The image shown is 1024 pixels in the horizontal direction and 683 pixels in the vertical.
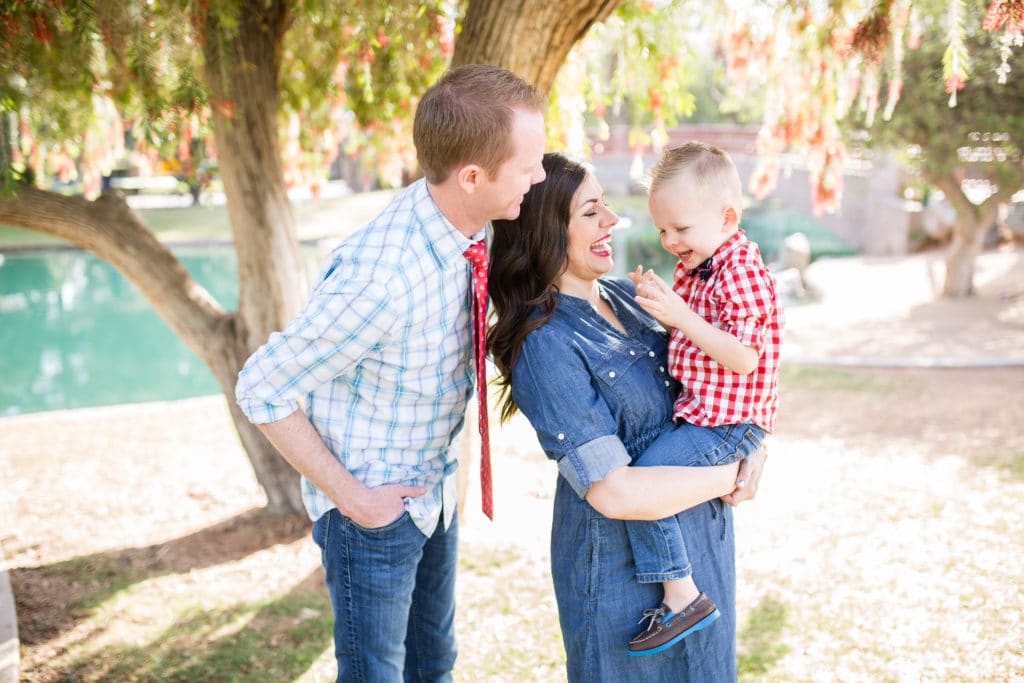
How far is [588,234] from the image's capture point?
1.99 meters

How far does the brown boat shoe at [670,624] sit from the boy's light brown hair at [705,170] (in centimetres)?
96

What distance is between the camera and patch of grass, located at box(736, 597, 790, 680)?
10.3 feet

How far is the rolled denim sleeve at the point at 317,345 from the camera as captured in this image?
69.6 inches

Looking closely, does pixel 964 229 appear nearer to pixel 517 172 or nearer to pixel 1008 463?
pixel 1008 463

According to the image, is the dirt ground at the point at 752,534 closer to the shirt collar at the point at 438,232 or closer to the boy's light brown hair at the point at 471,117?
the shirt collar at the point at 438,232

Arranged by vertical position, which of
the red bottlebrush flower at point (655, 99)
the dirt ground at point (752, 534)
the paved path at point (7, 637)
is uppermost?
the red bottlebrush flower at point (655, 99)

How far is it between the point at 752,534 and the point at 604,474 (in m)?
2.74

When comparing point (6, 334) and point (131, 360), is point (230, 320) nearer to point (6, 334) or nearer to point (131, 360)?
point (131, 360)

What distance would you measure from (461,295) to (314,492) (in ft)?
2.03

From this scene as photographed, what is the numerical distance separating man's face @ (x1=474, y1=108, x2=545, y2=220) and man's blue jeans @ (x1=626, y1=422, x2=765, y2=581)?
2.07 ft

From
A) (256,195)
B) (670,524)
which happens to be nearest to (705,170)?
(670,524)

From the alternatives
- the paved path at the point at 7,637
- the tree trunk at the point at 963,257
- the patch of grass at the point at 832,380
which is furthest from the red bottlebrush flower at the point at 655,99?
the tree trunk at the point at 963,257

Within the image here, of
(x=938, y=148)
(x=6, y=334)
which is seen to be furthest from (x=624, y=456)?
(x=6, y=334)

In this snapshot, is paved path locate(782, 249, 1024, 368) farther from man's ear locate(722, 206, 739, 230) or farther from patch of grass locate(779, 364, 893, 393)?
man's ear locate(722, 206, 739, 230)
